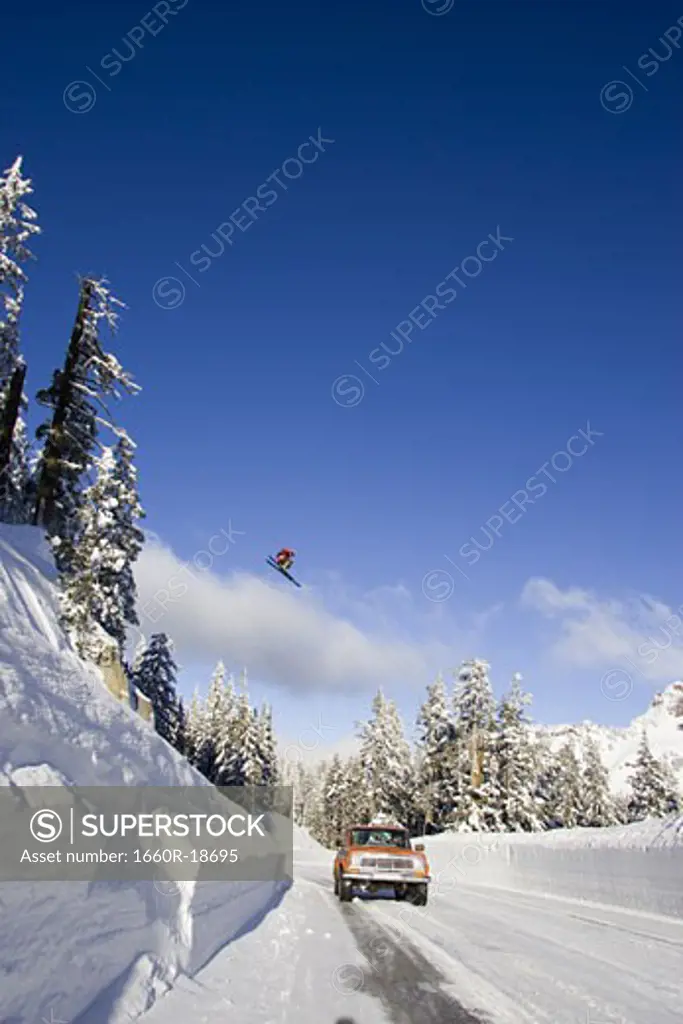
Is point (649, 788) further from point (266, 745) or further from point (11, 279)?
point (11, 279)

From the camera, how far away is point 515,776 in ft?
125

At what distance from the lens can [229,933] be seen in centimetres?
933

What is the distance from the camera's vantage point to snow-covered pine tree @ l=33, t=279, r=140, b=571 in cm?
2569

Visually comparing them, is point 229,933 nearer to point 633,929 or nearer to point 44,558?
point 633,929

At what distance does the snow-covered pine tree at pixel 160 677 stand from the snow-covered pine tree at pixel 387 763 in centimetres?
1583

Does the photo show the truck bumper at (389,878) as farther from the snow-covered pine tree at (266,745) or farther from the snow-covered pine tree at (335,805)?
the snow-covered pine tree at (335,805)

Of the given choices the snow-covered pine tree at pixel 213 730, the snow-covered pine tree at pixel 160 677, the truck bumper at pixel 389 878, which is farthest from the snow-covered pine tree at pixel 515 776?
the snow-covered pine tree at pixel 213 730

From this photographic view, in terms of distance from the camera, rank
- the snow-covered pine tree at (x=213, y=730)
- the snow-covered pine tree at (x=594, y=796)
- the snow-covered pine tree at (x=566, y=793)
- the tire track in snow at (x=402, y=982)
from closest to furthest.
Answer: the tire track in snow at (x=402, y=982) → the snow-covered pine tree at (x=566, y=793) → the snow-covered pine tree at (x=594, y=796) → the snow-covered pine tree at (x=213, y=730)

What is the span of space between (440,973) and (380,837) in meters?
8.78

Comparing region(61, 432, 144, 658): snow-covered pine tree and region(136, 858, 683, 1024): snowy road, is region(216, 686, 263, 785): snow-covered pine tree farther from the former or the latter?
region(136, 858, 683, 1024): snowy road

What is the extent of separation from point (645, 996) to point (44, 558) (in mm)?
21907

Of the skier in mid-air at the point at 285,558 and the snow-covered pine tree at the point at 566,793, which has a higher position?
the skier in mid-air at the point at 285,558

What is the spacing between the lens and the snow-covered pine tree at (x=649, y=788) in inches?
1832

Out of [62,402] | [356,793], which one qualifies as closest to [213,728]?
[356,793]
